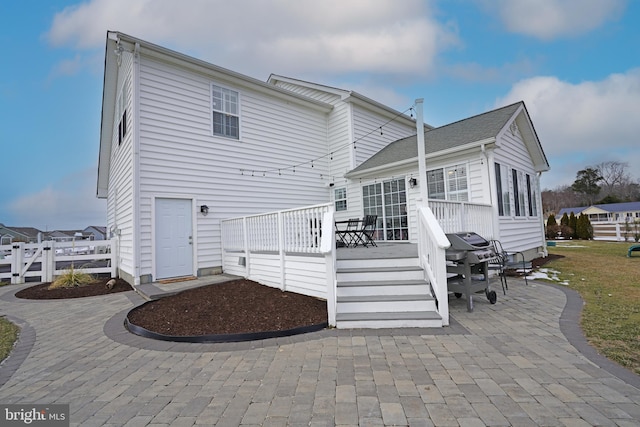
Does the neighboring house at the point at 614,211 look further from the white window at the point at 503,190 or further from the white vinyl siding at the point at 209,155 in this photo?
the white vinyl siding at the point at 209,155

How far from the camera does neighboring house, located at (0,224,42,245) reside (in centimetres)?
2677

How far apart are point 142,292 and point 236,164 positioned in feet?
14.2

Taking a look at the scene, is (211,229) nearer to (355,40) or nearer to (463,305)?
(463,305)

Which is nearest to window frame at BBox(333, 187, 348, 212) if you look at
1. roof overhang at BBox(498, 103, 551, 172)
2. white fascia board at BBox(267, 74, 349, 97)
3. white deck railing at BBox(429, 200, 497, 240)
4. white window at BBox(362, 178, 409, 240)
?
white window at BBox(362, 178, 409, 240)

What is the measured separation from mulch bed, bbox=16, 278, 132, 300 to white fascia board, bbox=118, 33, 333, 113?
19.4 ft

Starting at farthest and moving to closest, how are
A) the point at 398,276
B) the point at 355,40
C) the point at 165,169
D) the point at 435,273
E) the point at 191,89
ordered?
the point at 355,40, the point at 191,89, the point at 165,169, the point at 398,276, the point at 435,273

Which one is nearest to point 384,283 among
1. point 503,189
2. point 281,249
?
point 281,249

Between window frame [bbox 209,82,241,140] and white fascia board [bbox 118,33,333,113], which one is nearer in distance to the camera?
white fascia board [bbox 118,33,333,113]

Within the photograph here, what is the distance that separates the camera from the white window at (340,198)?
10.9 meters

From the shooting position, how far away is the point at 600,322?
3.85m

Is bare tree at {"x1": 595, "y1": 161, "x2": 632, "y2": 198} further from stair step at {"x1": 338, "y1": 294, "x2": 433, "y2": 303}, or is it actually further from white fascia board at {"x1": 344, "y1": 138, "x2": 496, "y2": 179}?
stair step at {"x1": 338, "y1": 294, "x2": 433, "y2": 303}

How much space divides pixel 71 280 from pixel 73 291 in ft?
2.57

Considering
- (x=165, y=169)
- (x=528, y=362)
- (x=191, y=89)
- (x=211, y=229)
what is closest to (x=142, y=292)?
(x=211, y=229)

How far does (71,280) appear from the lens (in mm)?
7508
